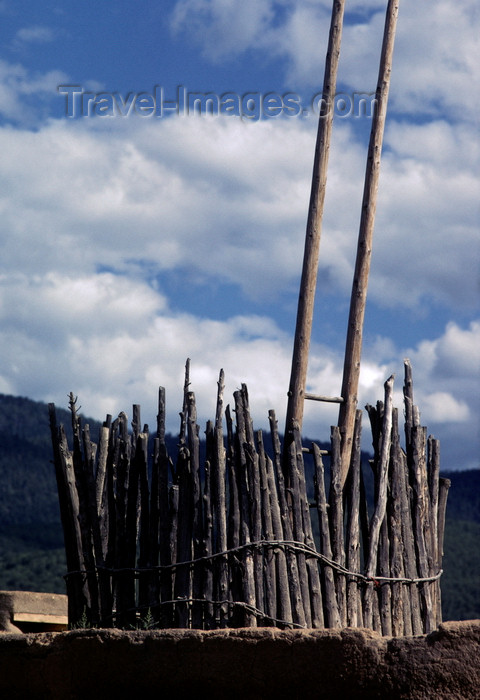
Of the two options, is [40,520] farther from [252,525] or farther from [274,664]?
[274,664]

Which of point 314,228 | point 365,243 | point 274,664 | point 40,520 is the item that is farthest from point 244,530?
point 40,520

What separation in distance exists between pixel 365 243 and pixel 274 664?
12.8 ft

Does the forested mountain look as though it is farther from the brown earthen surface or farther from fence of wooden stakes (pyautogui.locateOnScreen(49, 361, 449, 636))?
the brown earthen surface

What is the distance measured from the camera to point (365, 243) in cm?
787

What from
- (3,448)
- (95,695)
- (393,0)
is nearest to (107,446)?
(95,695)

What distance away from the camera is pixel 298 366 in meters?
7.45

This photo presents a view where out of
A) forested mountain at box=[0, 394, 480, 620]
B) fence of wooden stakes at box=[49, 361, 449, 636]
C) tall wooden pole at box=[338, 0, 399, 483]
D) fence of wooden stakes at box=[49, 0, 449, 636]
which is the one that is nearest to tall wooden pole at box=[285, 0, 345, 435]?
fence of wooden stakes at box=[49, 0, 449, 636]

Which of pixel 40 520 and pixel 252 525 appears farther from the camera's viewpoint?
pixel 40 520

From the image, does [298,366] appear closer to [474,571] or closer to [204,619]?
[204,619]

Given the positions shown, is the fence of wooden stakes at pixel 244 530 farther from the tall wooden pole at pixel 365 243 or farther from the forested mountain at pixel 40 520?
the forested mountain at pixel 40 520

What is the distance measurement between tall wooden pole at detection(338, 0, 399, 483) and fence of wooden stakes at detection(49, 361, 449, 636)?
1.41 ft

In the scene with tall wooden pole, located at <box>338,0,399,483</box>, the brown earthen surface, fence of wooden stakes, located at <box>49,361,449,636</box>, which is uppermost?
tall wooden pole, located at <box>338,0,399,483</box>

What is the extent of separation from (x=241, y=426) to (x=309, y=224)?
2116 millimetres

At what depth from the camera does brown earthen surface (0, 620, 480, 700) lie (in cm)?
499
